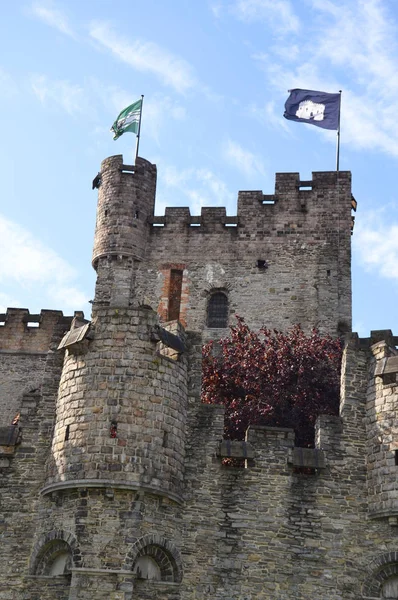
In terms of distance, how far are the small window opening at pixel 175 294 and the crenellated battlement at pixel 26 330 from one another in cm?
400

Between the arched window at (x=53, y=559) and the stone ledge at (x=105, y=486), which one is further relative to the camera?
the arched window at (x=53, y=559)

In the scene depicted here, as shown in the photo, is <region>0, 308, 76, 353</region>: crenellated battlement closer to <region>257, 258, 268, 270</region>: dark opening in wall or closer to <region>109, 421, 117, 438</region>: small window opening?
<region>257, 258, 268, 270</region>: dark opening in wall

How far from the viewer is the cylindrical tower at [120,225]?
37.1m

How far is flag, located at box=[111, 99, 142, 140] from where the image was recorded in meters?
41.4

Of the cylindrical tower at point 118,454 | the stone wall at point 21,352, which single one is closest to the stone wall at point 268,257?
the stone wall at point 21,352

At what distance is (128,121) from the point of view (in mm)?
41625

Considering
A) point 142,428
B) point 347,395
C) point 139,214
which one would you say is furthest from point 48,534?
point 139,214

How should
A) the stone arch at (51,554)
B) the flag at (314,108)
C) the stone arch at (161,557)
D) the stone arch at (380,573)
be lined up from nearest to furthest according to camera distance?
the stone arch at (161,557) → the stone arch at (51,554) → the stone arch at (380,573) → the flag at (314,108)

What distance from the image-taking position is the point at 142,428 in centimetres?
1958

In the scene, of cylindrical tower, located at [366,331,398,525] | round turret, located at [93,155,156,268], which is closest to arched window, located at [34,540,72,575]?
cylindrical tower, located at [366,331,398,525]

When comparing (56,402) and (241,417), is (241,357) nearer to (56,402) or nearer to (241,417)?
(241,417)

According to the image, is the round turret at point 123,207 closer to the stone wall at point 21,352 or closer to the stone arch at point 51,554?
the stone wall at point 21,352

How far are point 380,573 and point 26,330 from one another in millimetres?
19243

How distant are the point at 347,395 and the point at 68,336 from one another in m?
5.91
